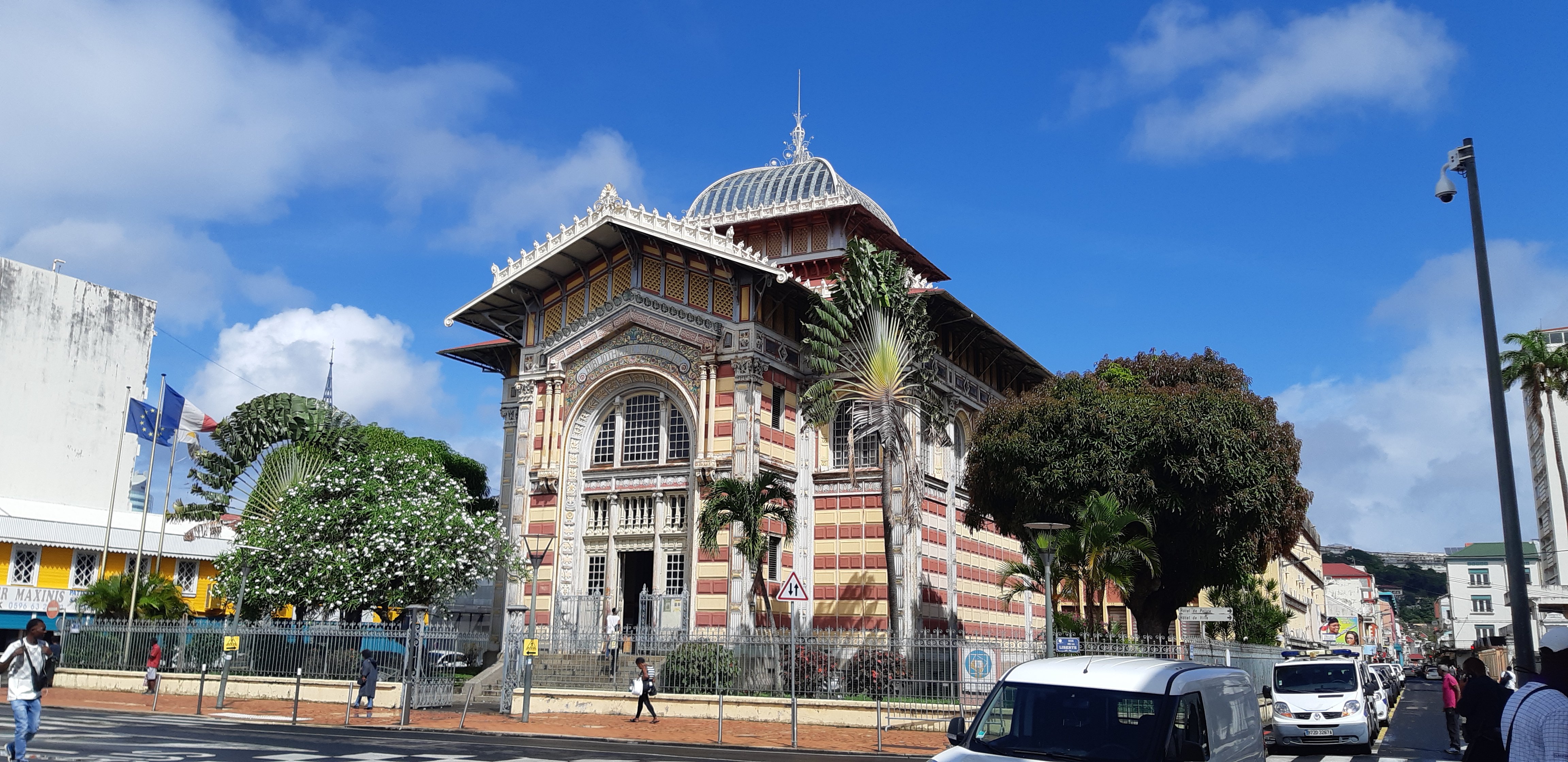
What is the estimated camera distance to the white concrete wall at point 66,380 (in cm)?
4775

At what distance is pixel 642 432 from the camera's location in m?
36.6

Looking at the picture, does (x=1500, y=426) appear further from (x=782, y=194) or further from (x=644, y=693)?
(x=782, y=194)

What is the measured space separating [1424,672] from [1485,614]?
26446 mm

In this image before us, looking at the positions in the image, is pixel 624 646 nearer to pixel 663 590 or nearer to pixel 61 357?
pixel 663 590

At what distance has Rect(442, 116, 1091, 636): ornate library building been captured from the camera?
1350 inches

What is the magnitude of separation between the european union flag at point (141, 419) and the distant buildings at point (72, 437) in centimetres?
375

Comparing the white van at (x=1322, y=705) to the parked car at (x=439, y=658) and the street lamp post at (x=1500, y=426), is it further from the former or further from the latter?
the parked car at (x=439, y=658)

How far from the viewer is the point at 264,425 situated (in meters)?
51.8

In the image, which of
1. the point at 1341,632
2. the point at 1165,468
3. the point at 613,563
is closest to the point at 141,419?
the point at 613,563

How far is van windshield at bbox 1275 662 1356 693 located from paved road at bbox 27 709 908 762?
31.4ft

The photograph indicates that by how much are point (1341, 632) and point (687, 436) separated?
7766cm

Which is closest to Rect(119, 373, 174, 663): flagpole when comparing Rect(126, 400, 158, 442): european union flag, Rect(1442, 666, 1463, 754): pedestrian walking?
Rect(126, 400, 158, 442): european union flag

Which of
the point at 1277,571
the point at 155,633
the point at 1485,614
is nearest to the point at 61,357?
the point at 155,633

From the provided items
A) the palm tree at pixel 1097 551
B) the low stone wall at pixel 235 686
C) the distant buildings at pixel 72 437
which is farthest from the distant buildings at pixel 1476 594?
the distant buildings at pixel 72 437
